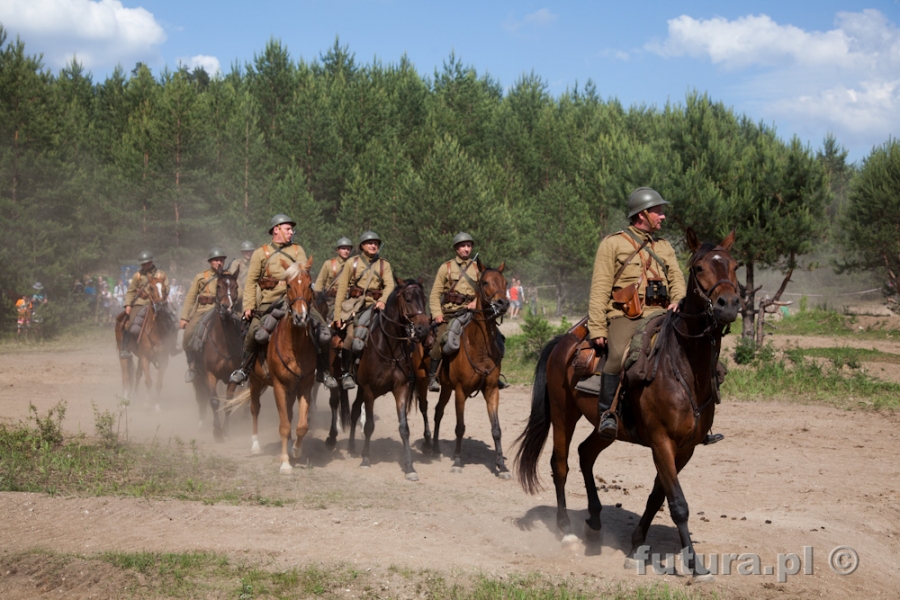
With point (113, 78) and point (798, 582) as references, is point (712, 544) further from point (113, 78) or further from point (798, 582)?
point (113, 78)

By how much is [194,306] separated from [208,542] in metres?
8.47

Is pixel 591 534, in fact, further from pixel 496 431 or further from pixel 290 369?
pixel 290 369

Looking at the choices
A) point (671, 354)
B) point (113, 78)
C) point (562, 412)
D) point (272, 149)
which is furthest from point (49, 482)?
point (113, 78)

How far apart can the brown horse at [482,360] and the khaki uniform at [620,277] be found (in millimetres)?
3705

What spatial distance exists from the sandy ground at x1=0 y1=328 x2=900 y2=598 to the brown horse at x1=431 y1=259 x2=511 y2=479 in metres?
0.52

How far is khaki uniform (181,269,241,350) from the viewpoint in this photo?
14.4m

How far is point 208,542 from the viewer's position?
718 centimetres

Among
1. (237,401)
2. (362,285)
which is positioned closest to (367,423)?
(362,285)

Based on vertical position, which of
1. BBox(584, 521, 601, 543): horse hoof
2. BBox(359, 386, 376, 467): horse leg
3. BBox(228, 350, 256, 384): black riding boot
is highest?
BBox(228, 350, 256, 384): black riding boot

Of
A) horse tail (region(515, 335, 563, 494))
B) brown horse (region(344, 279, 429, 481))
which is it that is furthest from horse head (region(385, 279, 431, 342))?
horse tail (region(515, 335, 563, 494))

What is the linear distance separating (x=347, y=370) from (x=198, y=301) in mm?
4237

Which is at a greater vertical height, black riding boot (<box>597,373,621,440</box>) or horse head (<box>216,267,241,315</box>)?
horse head (<box>216,267,241,315</box>)

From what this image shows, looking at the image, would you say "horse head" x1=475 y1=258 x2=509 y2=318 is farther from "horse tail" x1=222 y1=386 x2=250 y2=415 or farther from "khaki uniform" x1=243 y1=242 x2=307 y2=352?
"horse tail" x1=222 y1=386 x2=250 y2=415

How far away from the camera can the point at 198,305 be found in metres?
14.9
